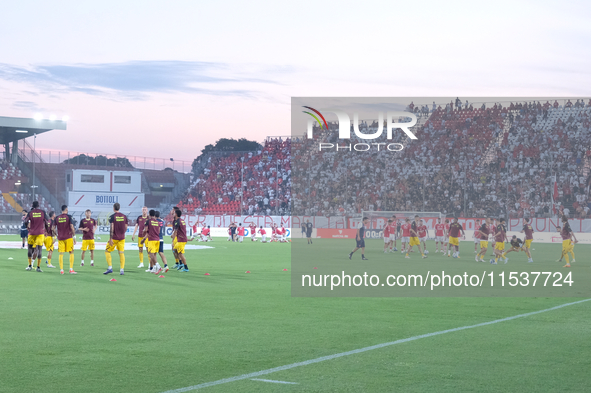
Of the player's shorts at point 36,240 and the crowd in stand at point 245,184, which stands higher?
the crowd in stand at point 245,184

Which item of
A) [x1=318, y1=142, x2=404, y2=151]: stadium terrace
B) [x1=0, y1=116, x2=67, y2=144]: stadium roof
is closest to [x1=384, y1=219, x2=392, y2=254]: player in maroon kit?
[x1=318, y1=142, x2=404, y2=151]: stadium terrace

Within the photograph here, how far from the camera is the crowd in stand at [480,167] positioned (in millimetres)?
46250

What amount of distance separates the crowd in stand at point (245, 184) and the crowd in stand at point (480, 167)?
312 inches

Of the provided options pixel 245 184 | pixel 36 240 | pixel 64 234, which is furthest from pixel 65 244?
pixel 245 184

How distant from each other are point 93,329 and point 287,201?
5136 centimetres

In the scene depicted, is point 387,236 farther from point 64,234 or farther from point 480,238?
point 64,234

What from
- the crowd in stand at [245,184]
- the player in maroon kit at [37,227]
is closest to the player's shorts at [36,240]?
the player in maroon kit at [37,227]

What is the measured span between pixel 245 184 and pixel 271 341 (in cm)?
5788

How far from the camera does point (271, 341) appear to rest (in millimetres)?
9828

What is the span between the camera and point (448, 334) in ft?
34.7

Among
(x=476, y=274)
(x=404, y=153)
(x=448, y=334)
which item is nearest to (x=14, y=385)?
(x=448, y=334)

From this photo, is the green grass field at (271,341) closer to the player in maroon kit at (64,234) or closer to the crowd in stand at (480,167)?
the player in maroon kit at (64,234)

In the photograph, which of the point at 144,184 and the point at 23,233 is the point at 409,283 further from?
the point at 144,184

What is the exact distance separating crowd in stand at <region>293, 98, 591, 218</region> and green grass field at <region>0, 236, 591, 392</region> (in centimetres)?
3238
